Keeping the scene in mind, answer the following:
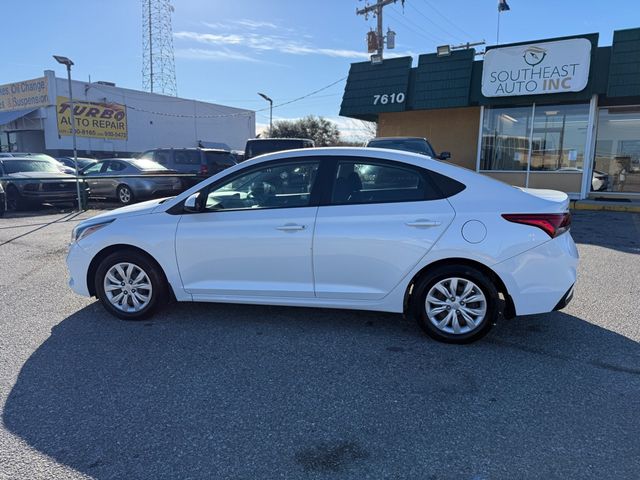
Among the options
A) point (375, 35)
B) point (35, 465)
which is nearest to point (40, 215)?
point (35, 465)

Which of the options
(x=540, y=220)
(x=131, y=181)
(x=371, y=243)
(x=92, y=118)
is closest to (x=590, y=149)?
(x=540, y=220)

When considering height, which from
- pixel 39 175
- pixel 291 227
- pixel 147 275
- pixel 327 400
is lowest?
pixel 327 400

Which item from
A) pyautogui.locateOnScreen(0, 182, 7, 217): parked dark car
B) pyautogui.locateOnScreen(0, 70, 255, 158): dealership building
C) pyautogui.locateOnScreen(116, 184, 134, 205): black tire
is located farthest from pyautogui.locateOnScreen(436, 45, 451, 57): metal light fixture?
pyautogui.locateOnScreen(0, 70, 255, 158): dealership building

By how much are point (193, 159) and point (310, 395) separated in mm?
13978

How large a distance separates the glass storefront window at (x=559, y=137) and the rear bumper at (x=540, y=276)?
12.3 meters

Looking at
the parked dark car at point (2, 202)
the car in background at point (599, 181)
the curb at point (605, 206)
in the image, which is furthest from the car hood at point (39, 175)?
the car in background at point (599, 181)

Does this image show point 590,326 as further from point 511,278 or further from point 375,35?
point 375,35

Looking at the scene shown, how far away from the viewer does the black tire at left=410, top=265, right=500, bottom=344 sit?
13.0 ft

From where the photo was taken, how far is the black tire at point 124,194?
14.3m

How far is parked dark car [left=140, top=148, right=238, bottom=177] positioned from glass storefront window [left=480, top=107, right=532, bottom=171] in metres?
8.42

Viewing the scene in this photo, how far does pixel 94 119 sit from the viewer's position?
33.5m

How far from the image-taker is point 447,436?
283 cm

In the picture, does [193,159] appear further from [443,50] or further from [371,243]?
[371,243]

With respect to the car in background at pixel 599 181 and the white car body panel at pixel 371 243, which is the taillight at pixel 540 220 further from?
the car in background at pixel 599 181
